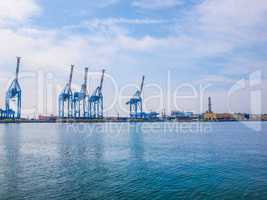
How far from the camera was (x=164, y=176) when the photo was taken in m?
14.5

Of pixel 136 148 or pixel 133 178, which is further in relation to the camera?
pixel 136 148

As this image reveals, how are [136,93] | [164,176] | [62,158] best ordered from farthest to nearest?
Answer: [136,93]
[62,158]
[164,176]

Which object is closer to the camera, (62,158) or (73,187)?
(73,187)

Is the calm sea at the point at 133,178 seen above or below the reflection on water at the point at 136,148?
above

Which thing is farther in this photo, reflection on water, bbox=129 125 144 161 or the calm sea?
reflection on water, bbox=129 125 144 161

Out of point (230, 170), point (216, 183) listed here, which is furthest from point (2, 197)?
point (230, 170)

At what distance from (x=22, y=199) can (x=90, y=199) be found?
248 centimetres

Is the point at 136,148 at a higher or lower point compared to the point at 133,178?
lower

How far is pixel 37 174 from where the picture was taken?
1448 cm

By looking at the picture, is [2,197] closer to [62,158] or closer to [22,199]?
[22,199]

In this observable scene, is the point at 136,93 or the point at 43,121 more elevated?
the point at 136,93

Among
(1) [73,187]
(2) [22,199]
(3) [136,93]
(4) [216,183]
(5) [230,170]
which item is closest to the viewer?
(2) [22,199]

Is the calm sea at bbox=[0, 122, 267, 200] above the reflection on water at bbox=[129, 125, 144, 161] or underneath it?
above

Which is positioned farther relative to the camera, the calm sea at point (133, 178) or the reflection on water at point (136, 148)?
the reflection on water at point (136, 148)
